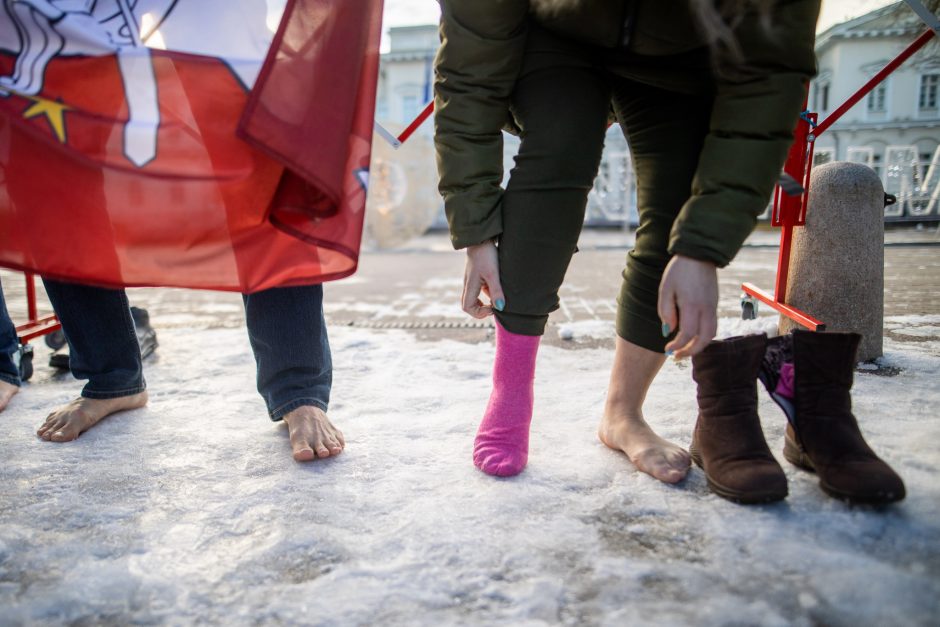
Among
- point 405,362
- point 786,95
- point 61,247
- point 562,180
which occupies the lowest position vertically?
point 405,362

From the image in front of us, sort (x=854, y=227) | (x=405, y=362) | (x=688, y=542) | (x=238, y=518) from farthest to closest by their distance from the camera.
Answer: (x=405, y=362)
(x=854, y=227)
(x=238, y=518)
(x=688, y=542)

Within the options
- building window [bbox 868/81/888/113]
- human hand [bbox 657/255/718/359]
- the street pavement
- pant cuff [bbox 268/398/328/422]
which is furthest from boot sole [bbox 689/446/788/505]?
building window [bbox 868/81/888/113]

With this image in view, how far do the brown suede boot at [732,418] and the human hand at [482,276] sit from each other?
41 centimetres

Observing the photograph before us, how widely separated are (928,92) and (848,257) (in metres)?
20.3

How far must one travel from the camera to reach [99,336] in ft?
5.38

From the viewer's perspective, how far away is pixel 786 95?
1025 mm

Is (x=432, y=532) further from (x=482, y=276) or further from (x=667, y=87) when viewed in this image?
(x=667, y=87)

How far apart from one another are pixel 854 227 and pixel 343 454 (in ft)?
5.99

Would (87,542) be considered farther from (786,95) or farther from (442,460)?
(786,95)

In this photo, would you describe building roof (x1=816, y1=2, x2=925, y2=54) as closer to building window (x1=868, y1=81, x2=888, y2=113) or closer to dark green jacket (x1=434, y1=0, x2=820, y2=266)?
dark green jacket (x1=434, y1=0, x2=820, y2=266)

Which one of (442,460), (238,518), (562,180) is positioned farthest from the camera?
(442,460)

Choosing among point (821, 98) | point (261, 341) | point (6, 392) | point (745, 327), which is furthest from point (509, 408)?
point (821, 98)

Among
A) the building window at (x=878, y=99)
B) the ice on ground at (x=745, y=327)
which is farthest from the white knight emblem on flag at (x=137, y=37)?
the building window at (x=878, y=99)

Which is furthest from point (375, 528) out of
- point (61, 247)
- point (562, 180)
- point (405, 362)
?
point (405, 362)
